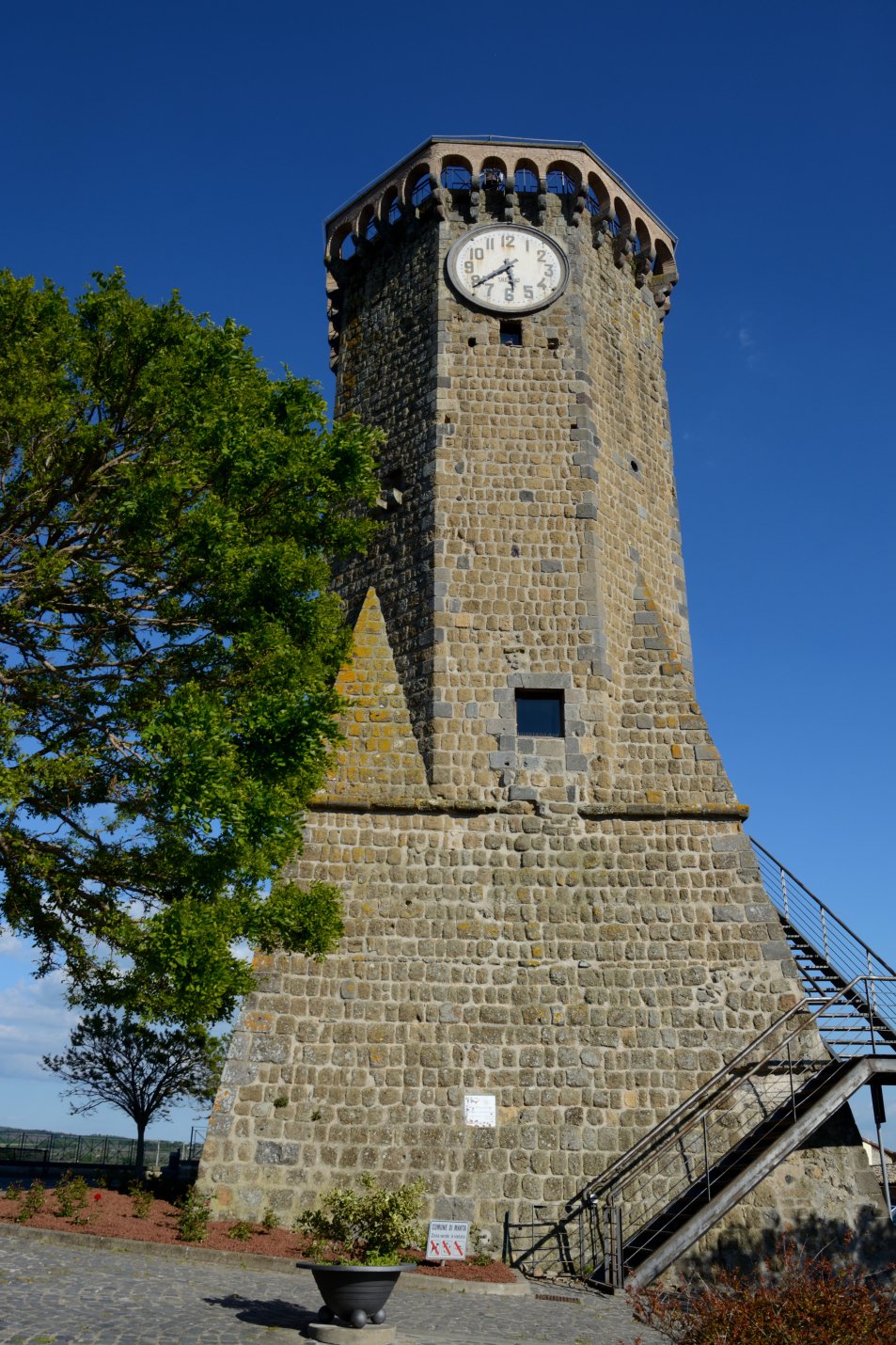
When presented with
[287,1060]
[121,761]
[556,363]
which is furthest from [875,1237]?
[556,363]

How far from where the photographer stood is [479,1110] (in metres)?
12.8

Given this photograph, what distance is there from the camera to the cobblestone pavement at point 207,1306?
749cm

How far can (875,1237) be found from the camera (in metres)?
12.1

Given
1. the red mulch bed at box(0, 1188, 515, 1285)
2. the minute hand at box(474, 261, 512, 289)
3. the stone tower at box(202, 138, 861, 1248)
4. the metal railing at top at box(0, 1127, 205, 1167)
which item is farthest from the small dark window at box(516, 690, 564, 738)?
the metal railing at top at box(0, 1127, 205, 1167)

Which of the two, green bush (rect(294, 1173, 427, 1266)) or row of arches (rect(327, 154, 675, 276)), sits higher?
row of arches (rect(327, 154, 675, 276))

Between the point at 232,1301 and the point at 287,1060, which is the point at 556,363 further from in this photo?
the point at 232,1301

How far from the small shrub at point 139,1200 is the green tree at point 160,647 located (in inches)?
108

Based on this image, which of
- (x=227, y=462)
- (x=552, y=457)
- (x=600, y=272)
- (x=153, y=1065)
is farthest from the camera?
(x=153, y=1065)

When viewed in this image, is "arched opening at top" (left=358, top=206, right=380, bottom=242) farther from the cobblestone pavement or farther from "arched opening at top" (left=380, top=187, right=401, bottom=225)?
the cobblestone pavement

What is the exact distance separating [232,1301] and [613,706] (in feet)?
31.3

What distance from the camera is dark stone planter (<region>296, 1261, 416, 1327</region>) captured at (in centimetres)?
764

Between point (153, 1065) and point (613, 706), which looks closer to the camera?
point (613, 706)

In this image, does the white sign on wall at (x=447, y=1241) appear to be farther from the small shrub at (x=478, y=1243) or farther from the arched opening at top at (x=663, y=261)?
the arched opening at top at (x=663, y=261)

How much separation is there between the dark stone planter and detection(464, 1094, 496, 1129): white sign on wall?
5108mm
